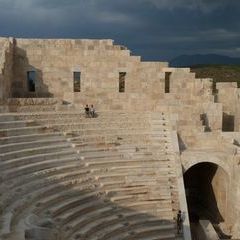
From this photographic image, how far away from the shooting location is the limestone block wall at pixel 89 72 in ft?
79.2

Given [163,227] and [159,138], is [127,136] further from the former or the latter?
[163,227]

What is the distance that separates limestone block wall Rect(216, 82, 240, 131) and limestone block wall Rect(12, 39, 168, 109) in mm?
4390

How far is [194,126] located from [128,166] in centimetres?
429

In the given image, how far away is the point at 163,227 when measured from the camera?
722 inches

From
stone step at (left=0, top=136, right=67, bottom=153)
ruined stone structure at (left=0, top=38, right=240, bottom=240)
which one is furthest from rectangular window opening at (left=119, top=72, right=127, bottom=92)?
stone step at (left=0, top=136, right=67, bottom=153)

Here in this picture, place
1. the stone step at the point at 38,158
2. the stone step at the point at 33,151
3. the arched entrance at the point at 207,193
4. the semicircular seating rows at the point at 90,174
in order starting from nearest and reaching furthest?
1. the semicircular seating rows at the point at 90,174
2. the stone step at the point at 38,158
3. the stone step at the point at 33,151
4. the arched entrance at the point at 207,193

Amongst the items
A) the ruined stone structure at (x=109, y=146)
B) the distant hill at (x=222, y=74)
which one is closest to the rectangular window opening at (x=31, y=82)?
the ruined stone structure at (x=109, y=146)

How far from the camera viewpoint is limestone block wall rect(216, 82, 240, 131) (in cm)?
2717

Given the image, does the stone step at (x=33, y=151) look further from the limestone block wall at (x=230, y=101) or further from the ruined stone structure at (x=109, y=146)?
the limestone block wall at (x=230, y=101)

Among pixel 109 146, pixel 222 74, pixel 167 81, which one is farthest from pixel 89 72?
pixel 222 74

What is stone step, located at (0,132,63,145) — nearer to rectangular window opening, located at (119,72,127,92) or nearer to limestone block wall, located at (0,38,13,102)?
limestone block wall, located at (0,38,13,102)

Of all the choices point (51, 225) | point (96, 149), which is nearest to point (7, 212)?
point (51, 225)

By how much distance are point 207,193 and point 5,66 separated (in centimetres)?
1129

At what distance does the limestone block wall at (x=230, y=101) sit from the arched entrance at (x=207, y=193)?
3507 mm
